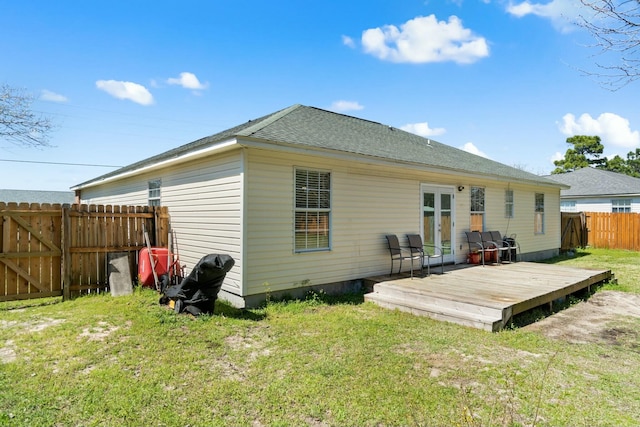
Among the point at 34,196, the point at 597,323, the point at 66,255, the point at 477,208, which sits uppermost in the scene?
the point at 34,196

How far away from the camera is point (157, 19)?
1099 cm

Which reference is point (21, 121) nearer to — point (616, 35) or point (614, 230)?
point (616, 35)

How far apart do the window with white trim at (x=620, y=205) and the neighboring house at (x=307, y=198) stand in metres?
12.8

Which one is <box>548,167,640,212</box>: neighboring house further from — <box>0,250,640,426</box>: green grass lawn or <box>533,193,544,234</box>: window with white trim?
<box>0,250,640,426</box>: green grass lawn

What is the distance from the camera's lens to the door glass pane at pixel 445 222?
30.7 feet

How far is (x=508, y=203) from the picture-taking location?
11586mm

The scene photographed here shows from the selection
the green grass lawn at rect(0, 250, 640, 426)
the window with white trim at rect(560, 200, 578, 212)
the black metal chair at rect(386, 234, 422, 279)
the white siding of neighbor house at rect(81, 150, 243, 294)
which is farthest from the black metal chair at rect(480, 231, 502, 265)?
the window with white trim at rect(560, 200, 578, 212)

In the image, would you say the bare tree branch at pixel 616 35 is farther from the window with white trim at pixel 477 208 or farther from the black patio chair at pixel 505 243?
the black patio chair at pixel 505 243

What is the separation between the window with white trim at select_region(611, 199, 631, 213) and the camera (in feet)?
60.1

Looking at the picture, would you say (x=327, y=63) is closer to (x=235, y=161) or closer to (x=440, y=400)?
(x=235, y=161)

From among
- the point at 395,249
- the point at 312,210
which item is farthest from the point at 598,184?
the point at 312,210

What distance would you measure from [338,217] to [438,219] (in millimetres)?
3482

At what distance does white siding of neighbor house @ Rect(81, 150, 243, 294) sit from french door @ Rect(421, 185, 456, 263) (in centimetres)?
493

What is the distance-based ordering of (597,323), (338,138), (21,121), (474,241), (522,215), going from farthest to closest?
(21,121) < (522,215) < (474,241) < (338,138) < (597,323)
